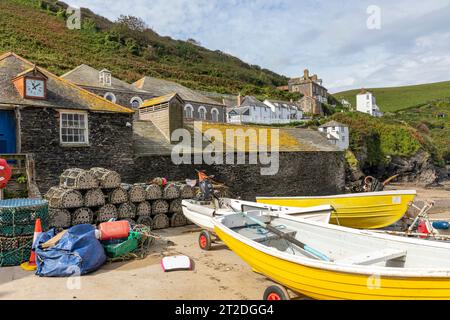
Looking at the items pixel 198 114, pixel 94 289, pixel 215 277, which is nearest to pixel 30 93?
pixel 94 289

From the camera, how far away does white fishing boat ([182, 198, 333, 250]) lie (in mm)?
8922

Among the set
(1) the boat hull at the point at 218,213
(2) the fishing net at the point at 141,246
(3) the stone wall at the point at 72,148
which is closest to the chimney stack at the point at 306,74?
(3) the stone wall at the point at 72,148

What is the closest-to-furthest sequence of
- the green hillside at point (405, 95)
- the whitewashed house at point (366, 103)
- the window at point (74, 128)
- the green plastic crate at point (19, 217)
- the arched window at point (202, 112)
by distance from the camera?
the green plastic crate at point (19, 217) < the window at point (74, 128) < the arched window at point (202, 112) < the whitewashed house at point (366, 103) < the green hillside at point (405, 95)

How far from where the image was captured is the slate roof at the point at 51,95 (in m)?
11.2

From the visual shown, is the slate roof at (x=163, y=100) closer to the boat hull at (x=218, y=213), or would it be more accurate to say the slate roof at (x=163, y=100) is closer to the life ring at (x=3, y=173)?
the boat hull at (x=218, y=213)

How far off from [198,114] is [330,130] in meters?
17.7

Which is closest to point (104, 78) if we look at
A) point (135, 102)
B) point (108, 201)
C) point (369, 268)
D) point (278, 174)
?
point (135, 102)

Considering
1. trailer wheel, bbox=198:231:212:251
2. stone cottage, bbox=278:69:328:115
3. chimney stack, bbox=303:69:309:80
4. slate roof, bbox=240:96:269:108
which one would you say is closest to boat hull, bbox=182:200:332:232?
trailer wheel, bbox=198:231:212:251

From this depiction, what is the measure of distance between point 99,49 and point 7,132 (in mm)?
73882

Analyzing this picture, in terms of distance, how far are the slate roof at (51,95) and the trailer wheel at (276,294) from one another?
10.0 m

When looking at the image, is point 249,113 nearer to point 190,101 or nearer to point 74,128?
point 190,101

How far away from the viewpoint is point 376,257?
4.96 metres

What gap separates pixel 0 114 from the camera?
36.6 feet
